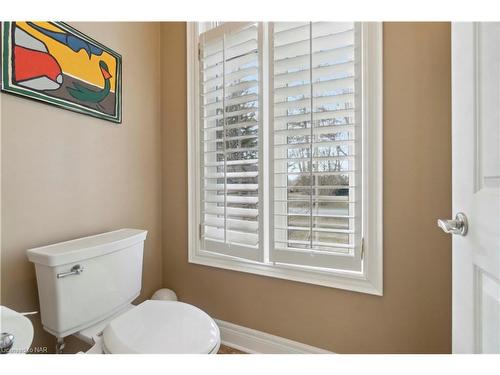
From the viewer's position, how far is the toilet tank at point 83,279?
34.5 inches

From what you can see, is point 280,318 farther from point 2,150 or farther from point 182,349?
point 2,150

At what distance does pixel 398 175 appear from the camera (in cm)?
103

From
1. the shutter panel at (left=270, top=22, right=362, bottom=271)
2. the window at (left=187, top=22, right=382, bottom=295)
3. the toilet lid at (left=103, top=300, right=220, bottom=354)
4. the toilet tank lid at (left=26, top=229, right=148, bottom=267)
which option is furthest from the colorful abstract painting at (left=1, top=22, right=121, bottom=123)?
the toilet lid at (left=103, top=300, right=220, bottom=354)

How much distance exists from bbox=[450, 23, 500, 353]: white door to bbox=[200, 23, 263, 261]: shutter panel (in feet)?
2.65

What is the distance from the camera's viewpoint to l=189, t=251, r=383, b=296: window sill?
109 centimetres

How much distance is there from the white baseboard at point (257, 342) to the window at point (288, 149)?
339 millimetres

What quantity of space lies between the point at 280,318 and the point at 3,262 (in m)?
1.22

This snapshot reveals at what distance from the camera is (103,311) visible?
1.01m

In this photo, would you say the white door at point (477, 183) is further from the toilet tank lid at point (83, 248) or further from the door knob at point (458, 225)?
the toilet tank lid at point (83, 248)

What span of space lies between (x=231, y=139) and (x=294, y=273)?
2.57ft

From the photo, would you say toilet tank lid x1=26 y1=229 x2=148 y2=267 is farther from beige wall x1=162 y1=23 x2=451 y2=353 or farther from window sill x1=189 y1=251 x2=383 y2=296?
beige wall x1=162 y1=23 x2=451 y2=353

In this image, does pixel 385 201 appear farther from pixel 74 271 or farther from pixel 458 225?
pixel 74 271

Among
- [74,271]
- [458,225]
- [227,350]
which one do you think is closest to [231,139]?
[74,271]
